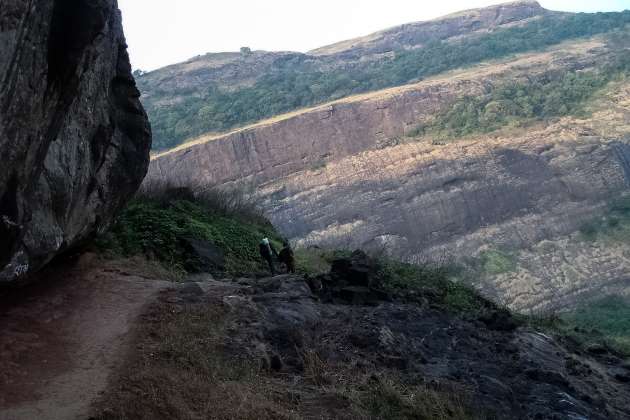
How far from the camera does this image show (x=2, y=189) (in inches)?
254

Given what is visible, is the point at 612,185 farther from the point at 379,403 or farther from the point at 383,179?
the point at 379,403

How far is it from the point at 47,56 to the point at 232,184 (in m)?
45.3

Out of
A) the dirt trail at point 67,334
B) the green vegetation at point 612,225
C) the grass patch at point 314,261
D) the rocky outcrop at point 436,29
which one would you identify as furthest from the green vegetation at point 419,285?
the rocky outcrop at point 436,29

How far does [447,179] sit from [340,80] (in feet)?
69.0

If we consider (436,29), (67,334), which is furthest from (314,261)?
(436,29)

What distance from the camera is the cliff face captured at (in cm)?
3859

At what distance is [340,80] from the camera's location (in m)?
62.5

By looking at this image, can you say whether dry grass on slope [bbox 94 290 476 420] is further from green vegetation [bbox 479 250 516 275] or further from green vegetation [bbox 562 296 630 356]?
green vegetation [bbox 479 250 516 275]

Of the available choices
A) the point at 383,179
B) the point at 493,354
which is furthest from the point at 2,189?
the point at 383,179

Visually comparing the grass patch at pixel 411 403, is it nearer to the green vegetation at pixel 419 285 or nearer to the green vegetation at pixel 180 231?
the green vegetation at pixel 419 285

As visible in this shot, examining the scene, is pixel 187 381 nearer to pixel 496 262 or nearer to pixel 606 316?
pixel 606 316

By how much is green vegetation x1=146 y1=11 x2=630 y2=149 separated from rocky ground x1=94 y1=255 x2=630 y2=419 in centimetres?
4865

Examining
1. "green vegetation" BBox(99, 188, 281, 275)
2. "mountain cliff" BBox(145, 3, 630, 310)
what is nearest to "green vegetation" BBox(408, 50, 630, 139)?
"mountain cliff" BBox(145, 3, 630, 310)

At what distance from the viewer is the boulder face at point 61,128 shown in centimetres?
621
